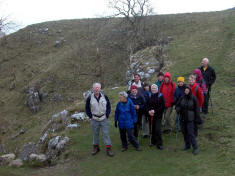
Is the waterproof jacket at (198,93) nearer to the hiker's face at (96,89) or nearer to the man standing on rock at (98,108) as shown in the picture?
the man standing on rock at (98,108)

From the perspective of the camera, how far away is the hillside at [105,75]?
8.28 metres

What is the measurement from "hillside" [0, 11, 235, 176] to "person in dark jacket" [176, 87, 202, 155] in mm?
746

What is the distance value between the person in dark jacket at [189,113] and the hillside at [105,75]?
746mm

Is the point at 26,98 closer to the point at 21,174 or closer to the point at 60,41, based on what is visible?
the point at 60,41

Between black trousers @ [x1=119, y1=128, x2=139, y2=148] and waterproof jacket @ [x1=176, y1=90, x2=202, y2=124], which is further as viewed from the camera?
black trousers @ [x1=119, y1=128, x2=139, y2=148]

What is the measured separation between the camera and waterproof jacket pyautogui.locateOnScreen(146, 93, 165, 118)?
8672 millimetres

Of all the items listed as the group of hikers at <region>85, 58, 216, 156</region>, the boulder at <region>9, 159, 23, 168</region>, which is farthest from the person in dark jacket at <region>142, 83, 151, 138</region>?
the boulder at <region>9, 159, 23, 168</region>

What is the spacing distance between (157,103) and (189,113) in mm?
1296

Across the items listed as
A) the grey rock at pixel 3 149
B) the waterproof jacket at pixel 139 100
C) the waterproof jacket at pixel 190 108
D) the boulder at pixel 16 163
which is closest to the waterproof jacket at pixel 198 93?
the waterproof jacket at pixel 190 108

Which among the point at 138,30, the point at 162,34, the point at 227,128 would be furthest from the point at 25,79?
the point at 227,128

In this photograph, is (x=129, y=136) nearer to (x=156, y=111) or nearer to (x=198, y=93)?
(x=156, y=111)

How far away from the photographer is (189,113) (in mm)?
7949

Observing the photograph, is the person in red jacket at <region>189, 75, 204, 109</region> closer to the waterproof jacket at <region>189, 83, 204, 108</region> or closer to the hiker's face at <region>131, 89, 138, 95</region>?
the waterproof jacket at <region>189, 83, 204, 108</region>

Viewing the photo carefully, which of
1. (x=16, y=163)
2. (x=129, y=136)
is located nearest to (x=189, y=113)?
(x=129, y=136)
